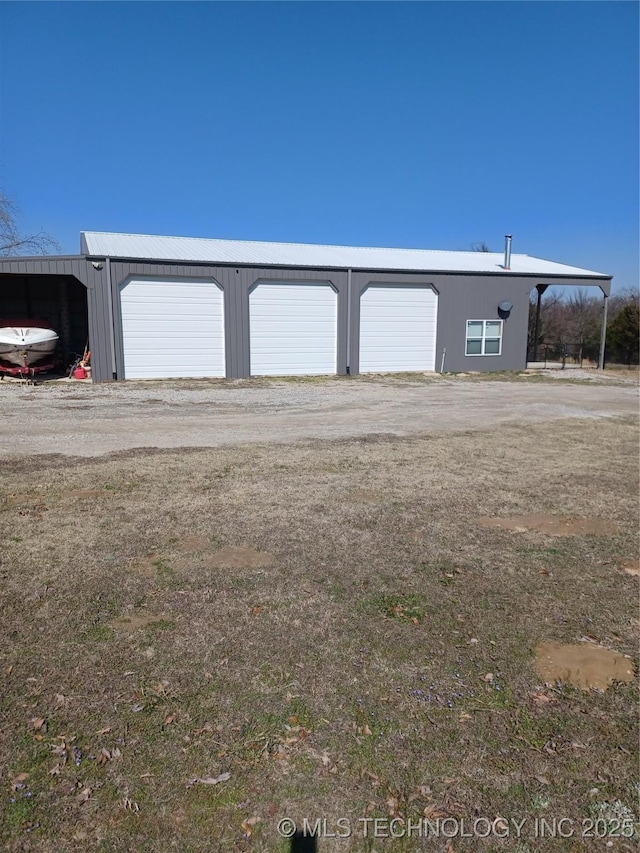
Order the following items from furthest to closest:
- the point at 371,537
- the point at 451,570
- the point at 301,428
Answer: the point at 301,428 < the point at 371,537 < the point at 451,570

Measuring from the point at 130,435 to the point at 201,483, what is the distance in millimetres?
3064

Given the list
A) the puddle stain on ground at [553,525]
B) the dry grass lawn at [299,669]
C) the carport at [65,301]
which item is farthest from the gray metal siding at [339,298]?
the puddle stain on ground at [553,525]

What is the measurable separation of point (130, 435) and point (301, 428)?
2.67 metres

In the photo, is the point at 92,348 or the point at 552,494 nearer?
the point at 552,494

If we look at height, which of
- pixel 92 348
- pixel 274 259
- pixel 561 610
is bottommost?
pixel 561 610

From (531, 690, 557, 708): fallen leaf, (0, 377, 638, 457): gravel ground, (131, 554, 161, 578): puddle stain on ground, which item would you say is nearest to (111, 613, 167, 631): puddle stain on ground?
(131, 554, 161, 578): puddle stain on ground

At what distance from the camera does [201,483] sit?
5883 mm

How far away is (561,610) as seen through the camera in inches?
134

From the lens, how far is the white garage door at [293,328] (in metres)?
17.9

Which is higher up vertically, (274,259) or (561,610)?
(274,259)

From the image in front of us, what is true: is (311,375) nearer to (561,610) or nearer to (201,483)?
(201,483)

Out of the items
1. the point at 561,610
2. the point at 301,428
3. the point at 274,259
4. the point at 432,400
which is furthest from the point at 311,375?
the point at 561,610

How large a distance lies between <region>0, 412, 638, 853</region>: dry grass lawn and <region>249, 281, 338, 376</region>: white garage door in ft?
42.3

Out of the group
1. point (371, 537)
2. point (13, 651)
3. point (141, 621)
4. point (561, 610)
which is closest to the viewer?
point (13, 651)
